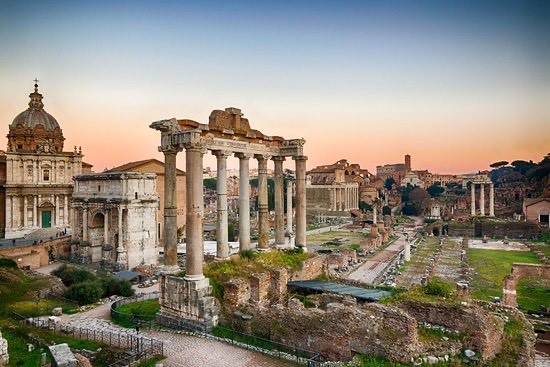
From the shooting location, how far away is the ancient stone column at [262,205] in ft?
64.0

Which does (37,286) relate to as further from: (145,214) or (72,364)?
(72,364)

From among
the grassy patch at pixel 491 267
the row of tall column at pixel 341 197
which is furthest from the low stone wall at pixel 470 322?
the row of tall column at pixel 341 197

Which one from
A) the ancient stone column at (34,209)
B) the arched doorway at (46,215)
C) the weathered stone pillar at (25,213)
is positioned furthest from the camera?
the arched doorway at (46,215)

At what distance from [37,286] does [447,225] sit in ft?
193

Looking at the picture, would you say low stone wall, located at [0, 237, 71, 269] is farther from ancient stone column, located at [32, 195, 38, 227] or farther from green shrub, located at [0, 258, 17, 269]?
ancient stone column, located at [32, 195, 38, 227]

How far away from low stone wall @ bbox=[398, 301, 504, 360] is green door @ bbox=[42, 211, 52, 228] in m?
40.0

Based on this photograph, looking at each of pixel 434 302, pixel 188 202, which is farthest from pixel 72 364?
pixel 434 302

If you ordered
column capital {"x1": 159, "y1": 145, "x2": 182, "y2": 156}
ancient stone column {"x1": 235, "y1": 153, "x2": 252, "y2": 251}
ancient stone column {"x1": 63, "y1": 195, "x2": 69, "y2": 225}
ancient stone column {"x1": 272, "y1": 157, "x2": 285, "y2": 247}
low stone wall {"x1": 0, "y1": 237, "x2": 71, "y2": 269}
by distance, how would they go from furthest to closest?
ancient stone column {"x1": 63, "y1": 195, "x2": 69, "y2": 225} → low stone wall {"x1": 0, "y1": 237, "x2": 71, "y2": 269} → ancient stone column {"x1": 272, "y1": 157, "x2": 285, "y2": 247} → ancient stone column {"x1": 235, "y1": 153, "x2": 252, "y2": 251} → column capital {"x1": 159, "y1": 145, "x2": 182, "y2": 156}

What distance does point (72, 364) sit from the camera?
1012 cm

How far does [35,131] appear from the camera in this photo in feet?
140

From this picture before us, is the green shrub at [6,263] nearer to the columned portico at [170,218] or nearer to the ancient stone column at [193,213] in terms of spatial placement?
the columned portico at [170,218]

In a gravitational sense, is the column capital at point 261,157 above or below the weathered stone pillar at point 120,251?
above

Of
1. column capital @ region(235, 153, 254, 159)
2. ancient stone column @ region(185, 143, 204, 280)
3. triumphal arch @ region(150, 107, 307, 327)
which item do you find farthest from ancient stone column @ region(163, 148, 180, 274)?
column capital @ region(235, 153, 254, 159)

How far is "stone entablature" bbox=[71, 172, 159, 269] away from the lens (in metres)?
Result: 33.8
